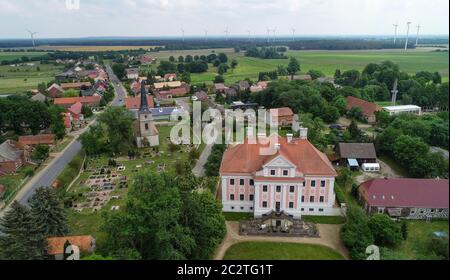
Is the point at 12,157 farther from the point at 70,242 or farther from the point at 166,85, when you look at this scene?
the point at 166,85

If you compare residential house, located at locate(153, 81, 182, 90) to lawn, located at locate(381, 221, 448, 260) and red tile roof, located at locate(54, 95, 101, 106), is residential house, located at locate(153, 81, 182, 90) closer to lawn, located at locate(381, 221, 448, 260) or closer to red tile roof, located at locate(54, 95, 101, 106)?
red tile roof, located at locate(54, 95, 101, 106)

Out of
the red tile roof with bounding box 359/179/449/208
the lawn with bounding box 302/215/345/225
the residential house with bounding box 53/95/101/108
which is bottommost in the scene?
the lawn with bounding box 302/215/345/225

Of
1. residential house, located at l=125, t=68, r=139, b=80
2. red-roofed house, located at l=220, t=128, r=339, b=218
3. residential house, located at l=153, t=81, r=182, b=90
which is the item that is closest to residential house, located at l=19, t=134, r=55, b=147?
red-roofed house, located at l=220, t=128, r=339, b=218

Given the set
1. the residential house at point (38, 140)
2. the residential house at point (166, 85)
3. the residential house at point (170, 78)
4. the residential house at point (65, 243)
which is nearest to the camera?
the residential house at point (65, 243)

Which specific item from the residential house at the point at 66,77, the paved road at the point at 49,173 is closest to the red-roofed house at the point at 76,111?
the paved road at the point at 49,173

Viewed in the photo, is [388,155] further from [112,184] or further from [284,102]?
[112,184]

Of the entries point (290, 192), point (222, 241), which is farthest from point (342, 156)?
point (222, 241)
